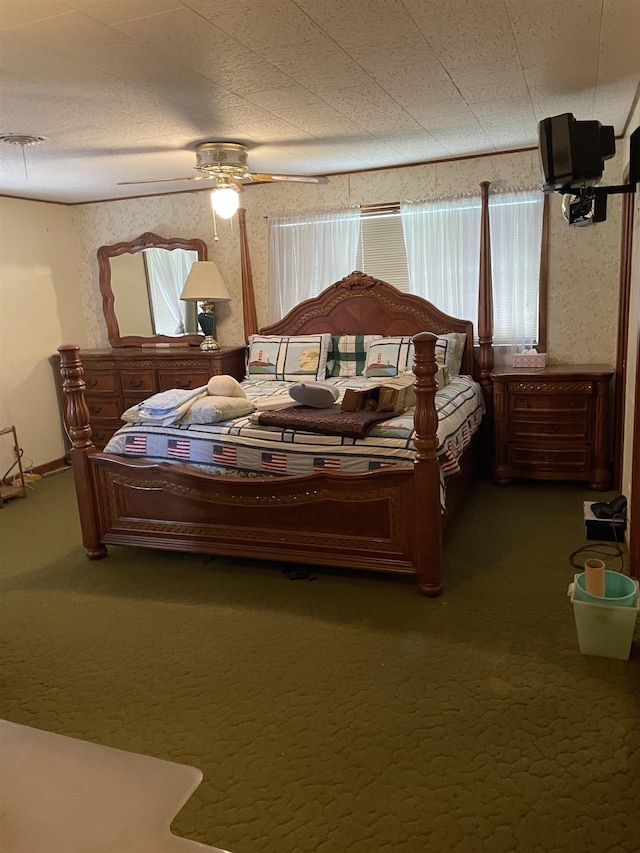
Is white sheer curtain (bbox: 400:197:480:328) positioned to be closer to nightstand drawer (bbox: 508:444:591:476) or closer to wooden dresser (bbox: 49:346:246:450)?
nightstand drawer (bbox: 508:444:591:476)

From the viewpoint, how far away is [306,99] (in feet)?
Result: 9.50

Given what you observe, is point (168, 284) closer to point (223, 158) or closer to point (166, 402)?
point (223, 158)

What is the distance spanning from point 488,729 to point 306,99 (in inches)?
104

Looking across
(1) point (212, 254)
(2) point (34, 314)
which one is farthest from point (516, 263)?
(2) point (34, 314)

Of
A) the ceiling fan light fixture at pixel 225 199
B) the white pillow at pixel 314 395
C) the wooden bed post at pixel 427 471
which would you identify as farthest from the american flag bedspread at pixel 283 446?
the ceiling fan light fixture at pixel 225 199

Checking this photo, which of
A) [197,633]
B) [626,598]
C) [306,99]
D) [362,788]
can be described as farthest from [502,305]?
[362,788]

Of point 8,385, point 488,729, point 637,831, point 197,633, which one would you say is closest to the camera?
point 637,831

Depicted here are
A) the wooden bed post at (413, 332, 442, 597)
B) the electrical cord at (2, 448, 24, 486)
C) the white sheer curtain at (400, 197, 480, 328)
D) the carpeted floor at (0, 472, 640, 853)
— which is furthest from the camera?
the electrical cord at (2, 448, 24, 486)

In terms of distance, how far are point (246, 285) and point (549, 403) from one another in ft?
8.31

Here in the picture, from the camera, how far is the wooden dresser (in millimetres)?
4957

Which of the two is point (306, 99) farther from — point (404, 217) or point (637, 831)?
point (637, 831)

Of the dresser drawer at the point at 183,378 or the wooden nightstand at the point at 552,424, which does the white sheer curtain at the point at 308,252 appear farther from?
the wooden nightstand at the point at 552,424

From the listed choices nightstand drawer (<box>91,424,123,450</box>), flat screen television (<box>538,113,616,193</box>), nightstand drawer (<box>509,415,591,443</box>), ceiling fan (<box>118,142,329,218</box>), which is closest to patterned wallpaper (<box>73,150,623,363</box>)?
nightstand drawer (<box>509,415,591,443</box>)

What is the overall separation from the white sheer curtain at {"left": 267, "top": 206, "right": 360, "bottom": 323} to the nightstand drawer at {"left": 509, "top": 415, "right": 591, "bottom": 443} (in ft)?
5.81
